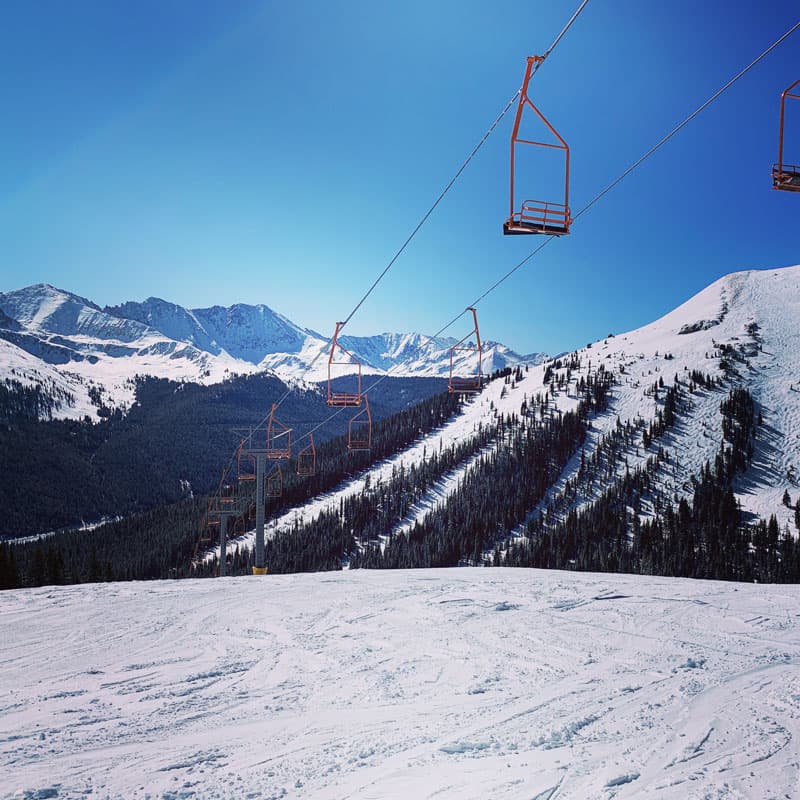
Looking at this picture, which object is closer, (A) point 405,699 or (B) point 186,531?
(A) point 405,699

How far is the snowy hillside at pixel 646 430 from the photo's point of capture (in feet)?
430

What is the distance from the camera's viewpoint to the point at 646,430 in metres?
149

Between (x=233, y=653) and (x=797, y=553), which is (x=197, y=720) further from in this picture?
(x=797, y=553)

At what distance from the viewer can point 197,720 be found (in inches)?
316

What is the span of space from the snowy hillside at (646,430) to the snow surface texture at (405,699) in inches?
4579

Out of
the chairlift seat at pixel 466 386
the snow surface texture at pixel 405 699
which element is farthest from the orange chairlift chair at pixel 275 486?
the snow surface texture at pixel 405 699

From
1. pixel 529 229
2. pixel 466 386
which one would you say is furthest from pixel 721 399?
pixel 529 229

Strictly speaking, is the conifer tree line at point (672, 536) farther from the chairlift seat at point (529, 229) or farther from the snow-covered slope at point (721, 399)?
the chairlift seat at point (529, 229)

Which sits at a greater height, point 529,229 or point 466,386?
point 529,229

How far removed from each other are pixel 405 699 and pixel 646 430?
509 feet

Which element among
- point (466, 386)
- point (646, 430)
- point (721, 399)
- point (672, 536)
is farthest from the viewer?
point (721, 399)

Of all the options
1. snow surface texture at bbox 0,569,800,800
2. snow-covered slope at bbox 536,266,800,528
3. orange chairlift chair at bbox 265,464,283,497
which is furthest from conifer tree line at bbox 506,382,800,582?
snow surface texture at bbox 0,569,800,800

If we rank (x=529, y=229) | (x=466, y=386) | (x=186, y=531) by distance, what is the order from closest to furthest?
(x=529, y=229) < (x=466, y=386) < (x=186, y=531)

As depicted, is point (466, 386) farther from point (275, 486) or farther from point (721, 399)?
point (721, 399)
